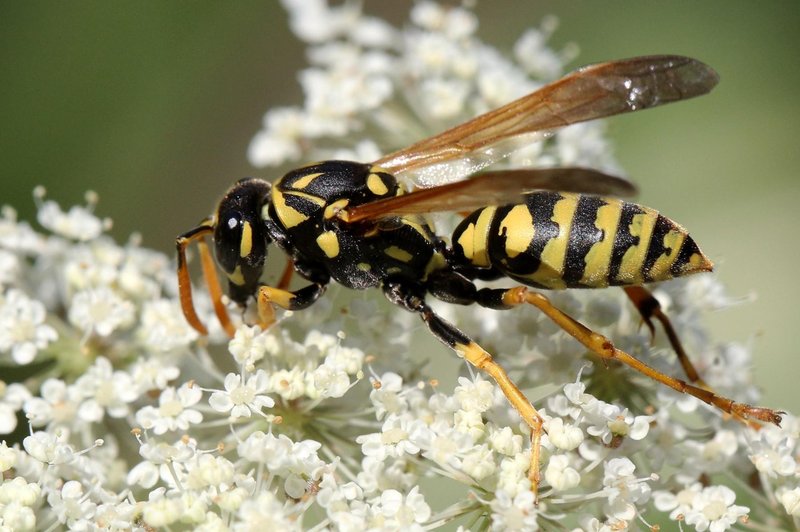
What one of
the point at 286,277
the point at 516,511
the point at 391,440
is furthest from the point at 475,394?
the point at 286,277

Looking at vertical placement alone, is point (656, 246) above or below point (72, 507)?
above

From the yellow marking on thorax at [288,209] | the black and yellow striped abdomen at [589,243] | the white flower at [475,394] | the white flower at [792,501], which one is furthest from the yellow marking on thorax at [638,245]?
the yellow marking on thorax at [288,209]

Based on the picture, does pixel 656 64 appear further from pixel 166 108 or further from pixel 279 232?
pixel 166 108

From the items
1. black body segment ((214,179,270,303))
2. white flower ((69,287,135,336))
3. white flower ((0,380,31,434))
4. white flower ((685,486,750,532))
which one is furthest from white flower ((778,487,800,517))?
white flower ((0,380,31,434))

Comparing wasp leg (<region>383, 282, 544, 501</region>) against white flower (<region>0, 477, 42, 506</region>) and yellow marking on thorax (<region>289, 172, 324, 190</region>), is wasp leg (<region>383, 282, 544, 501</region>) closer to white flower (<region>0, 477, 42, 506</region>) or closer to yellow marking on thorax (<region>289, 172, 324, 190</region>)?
yellow marking on thorax (<region>289, 172, 324, 190</region>)

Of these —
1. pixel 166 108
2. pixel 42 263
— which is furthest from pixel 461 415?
pixel 166 108

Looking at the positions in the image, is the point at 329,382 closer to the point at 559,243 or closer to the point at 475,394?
the point at 475,394
